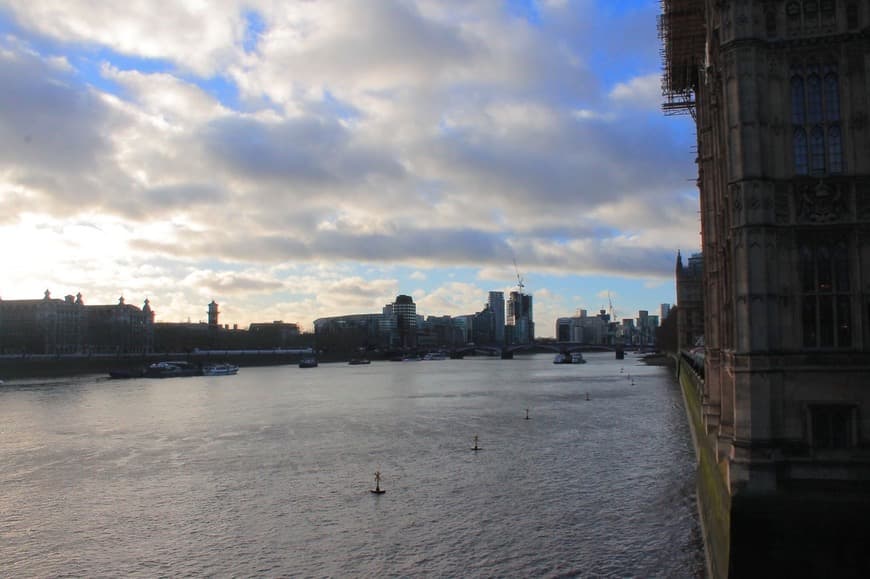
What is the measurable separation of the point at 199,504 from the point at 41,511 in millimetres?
6887

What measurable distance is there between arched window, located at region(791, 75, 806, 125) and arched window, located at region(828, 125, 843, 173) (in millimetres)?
755

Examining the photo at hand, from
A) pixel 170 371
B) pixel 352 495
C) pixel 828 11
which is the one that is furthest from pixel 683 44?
pixel 170 371

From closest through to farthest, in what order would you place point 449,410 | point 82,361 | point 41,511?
point 41,511
point 449,410
point 82,361

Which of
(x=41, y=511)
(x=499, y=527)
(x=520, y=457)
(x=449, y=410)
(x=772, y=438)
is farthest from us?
(x=449, y=410)

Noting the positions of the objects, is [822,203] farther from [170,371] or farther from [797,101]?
[170,371]

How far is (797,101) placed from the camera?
58.9ft

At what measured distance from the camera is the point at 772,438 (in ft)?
55.9

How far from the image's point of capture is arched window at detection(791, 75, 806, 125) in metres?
17.9

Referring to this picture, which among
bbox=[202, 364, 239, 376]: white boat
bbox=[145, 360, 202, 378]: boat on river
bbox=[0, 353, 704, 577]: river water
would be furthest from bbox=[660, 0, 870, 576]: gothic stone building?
bbox=[202, 364, 239, 376]: white boat

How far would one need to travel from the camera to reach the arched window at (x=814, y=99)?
17812 millimetres

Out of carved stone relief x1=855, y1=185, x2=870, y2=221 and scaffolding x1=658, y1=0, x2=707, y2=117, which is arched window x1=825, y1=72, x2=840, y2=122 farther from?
scaffolding x1=658, y1=0, x2=707, y2=117

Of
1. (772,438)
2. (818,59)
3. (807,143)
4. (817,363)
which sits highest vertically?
(818,59)

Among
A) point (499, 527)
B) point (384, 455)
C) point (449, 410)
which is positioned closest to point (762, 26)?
point (499, 527)

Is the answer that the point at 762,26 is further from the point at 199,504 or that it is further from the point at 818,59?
the point at 199,504
